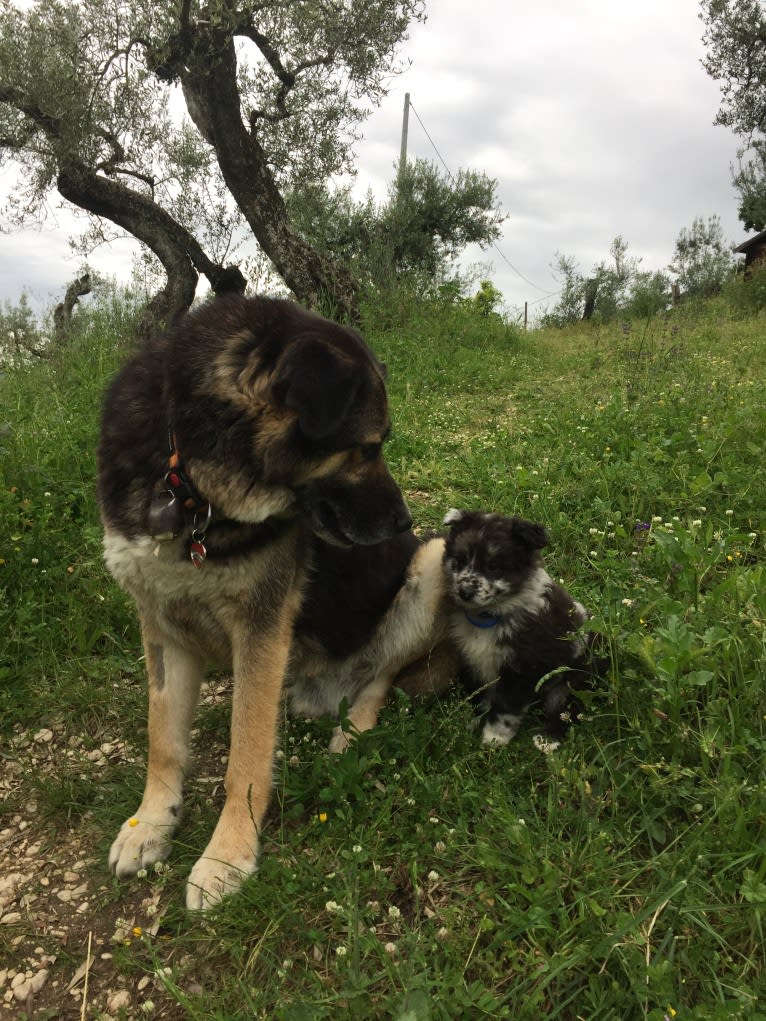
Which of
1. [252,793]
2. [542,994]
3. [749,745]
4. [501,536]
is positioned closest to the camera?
[542,994]

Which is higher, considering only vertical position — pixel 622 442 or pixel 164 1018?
pixel 622 442

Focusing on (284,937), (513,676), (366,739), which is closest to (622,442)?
(513,676)

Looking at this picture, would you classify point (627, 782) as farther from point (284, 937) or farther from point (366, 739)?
point (284, 937)

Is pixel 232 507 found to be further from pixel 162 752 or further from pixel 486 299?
pixel 486 299

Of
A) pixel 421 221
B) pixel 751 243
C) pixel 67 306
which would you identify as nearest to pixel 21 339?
pixel 67 306

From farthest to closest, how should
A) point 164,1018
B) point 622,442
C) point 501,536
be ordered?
point 622,442 < point 501,536 < point 164,1018

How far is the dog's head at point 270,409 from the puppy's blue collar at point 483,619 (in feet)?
3.54

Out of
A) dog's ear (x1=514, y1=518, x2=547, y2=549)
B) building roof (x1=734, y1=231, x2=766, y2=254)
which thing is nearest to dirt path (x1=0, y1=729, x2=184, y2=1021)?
dog's ear (x1=514, y1=518, x2=547, y2=549)

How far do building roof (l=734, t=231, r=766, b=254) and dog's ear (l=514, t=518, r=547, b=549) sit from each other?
38.0 m

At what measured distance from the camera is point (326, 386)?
84.7 inches

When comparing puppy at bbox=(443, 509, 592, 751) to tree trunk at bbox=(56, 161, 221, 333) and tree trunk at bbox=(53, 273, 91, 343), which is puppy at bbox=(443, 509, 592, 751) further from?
tree trunk at bbox=(56, 161, 221, 333)

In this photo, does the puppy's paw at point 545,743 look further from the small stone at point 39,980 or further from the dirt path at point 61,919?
the small stone at point 39,980

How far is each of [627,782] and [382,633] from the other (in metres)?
1.28

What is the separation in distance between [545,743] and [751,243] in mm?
40484
